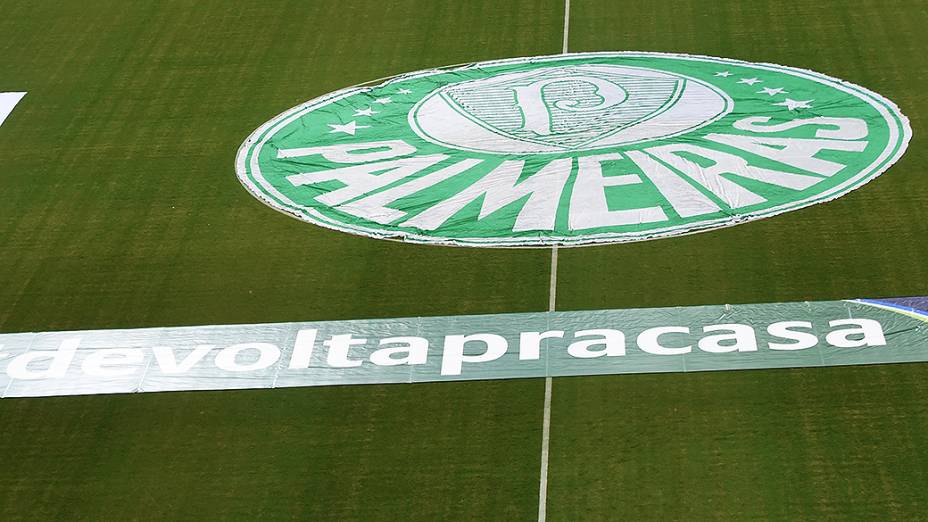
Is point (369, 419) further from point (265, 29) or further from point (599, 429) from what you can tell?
point (265, 29)

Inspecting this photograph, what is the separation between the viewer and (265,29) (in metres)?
20.6

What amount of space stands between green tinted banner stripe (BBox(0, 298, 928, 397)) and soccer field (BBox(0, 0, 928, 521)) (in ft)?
0.59

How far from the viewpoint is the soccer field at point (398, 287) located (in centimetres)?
1102

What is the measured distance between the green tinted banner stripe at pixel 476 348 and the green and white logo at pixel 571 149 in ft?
5.97

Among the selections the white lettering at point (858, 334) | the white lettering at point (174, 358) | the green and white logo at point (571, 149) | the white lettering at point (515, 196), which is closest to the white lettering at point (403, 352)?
the white lettering at point (174, 358)

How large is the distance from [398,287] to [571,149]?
11.6ft

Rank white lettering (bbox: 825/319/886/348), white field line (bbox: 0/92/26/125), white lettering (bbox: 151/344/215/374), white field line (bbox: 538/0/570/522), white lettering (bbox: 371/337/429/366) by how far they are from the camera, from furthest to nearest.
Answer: white field line (bbox: 0/92/26/125) < white lettering (bbox: 151/344/215/374) < white lettering (bbox: 371/337/429/366) < white lettering (bbox: 825/319/886/348) < white field line (bbox: 538/0/570/522)

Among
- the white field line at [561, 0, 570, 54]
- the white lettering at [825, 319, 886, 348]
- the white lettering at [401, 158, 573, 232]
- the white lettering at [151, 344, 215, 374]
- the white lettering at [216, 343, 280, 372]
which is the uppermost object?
the white field line at [561, 0, 570, 54]

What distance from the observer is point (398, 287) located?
13.8m

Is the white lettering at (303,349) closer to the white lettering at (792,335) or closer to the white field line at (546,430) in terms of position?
the white field line at (546,430)

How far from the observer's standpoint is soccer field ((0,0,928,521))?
11.0 meters

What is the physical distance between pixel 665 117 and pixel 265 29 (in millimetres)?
7197

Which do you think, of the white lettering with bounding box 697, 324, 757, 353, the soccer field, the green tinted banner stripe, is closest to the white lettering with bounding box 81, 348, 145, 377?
the green tinted banner stripe

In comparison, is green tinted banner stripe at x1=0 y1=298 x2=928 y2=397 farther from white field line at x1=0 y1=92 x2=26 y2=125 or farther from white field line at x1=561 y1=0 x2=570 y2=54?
white field line at x1=561 y1=0 x2=570 y2=54
